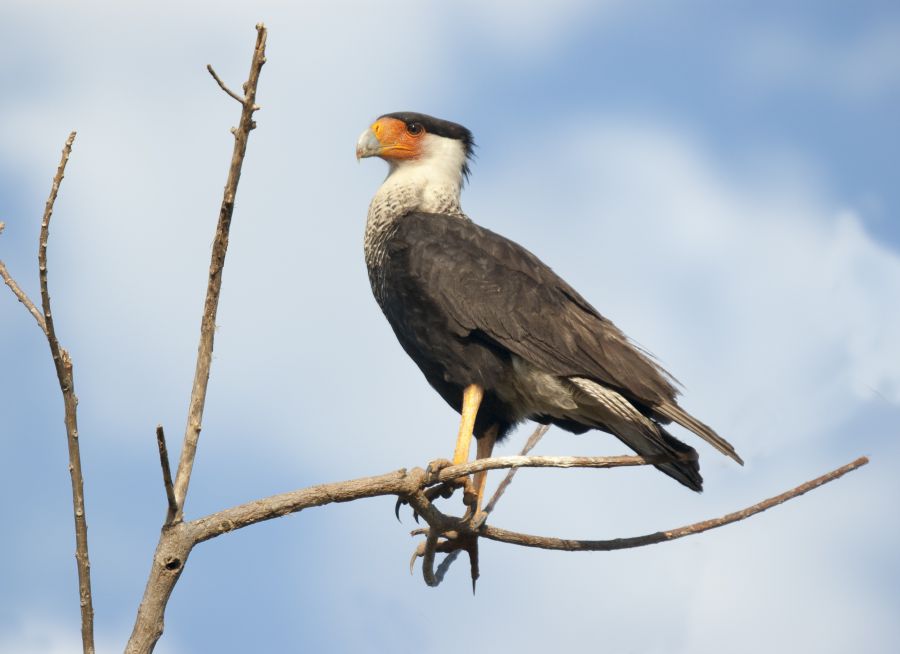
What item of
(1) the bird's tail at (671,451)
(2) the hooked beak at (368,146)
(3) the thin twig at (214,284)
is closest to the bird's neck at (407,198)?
(2) the hooked beak at (368,146)

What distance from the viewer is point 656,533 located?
3.78 metres

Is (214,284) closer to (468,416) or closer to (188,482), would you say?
(188,482)

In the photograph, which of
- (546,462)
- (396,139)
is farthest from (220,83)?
(396,139)

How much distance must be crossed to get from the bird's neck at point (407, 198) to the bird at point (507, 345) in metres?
0.03

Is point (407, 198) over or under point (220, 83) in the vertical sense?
over

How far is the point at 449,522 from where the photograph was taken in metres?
3.96

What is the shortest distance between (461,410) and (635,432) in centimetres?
75

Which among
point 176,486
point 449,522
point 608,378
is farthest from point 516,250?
point 176,486

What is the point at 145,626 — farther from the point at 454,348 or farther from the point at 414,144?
the point at 414,144

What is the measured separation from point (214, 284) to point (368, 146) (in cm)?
220

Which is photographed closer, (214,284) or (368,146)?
(214,284)

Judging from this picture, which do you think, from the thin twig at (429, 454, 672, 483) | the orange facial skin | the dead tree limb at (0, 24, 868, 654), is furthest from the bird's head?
the thin twig at (429, 454, 672, 483)

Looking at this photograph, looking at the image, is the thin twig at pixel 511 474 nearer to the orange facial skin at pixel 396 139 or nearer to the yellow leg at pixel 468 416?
the yellow leg at pixel 468 416

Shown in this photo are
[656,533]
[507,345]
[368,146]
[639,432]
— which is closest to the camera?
[656,533]
